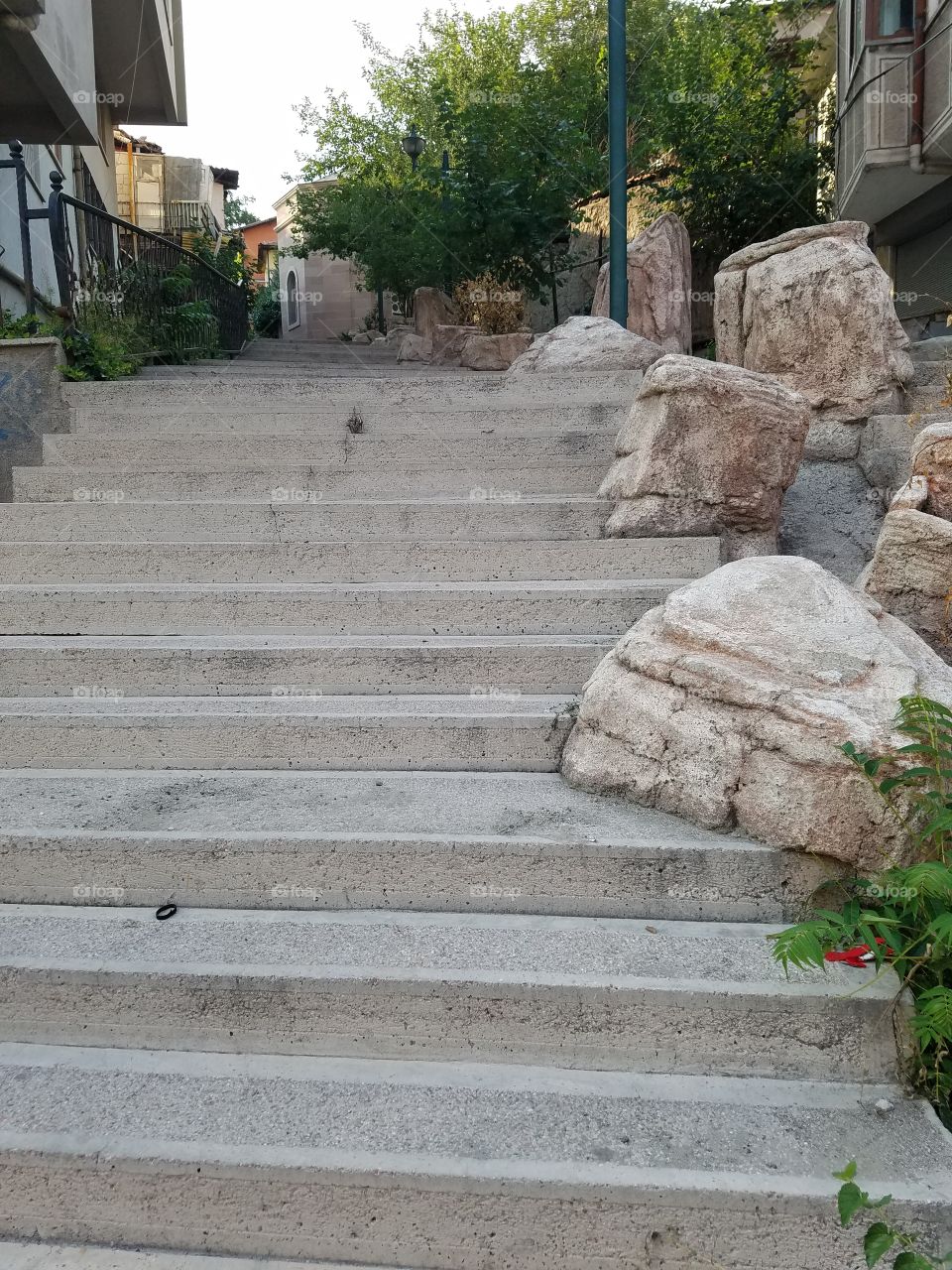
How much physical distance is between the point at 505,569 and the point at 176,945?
2.45 m

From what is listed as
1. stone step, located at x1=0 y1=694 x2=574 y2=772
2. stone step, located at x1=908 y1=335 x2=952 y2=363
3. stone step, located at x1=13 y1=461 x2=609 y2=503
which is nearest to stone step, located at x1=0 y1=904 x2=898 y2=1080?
stone step, located at x1=0 y1=694 x2=574 y2=772

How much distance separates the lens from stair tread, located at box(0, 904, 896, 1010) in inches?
98.8

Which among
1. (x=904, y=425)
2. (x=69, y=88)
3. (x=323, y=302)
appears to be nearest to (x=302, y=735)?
(x=904, y=425)

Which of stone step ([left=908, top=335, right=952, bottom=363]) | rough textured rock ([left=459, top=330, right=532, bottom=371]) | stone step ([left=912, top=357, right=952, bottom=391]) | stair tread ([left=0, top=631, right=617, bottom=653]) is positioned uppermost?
rough textured rock ([left=459, top=330, right=532, bottom=371])

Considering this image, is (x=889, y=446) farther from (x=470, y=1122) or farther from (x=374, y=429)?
(x=470, y=1122)

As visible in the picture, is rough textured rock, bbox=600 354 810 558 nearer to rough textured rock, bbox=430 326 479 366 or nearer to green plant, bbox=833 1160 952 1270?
green plant, bbox=833 1160 952 1270

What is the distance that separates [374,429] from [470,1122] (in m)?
4.62

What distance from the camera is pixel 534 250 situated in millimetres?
12141

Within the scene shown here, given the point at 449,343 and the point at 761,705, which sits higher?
the point at 449,343

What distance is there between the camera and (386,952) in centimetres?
265

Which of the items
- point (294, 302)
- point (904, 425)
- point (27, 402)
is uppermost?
point (294, 302)

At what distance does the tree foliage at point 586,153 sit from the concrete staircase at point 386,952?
340 inches

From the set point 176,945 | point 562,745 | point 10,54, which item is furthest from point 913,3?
point 176,945

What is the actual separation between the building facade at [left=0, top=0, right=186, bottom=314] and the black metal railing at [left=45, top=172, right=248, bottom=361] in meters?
0.43
